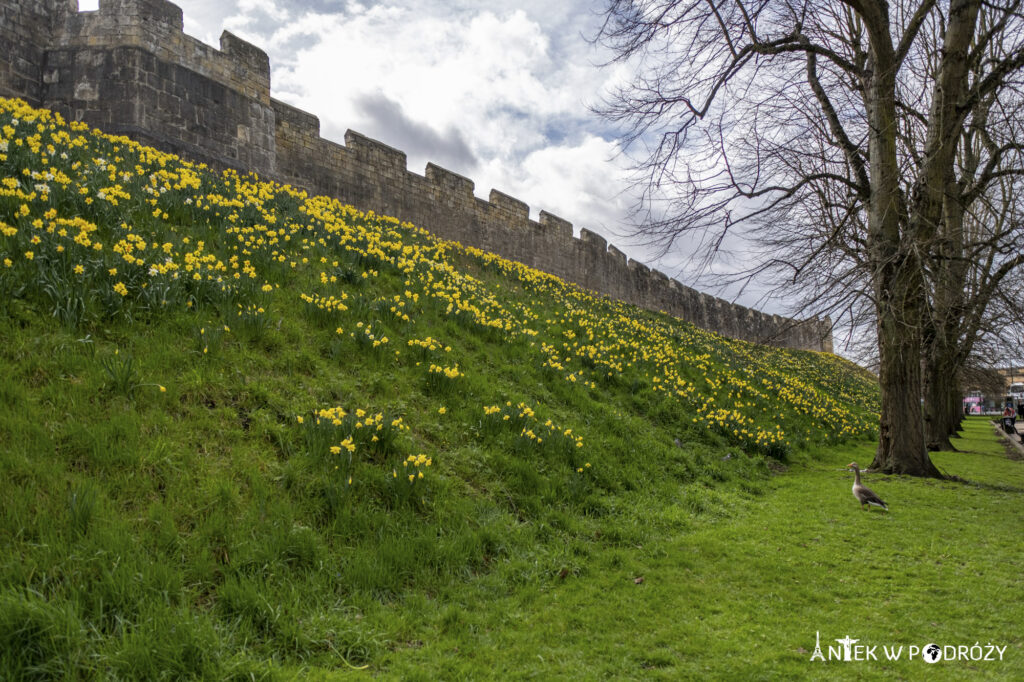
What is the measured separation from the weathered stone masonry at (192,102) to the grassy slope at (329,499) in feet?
9.13

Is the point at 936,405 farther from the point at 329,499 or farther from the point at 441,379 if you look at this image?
the point at 329,499

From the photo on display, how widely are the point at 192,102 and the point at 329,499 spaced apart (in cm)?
972

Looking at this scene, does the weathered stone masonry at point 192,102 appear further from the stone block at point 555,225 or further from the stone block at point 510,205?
the stone block at point 555,225

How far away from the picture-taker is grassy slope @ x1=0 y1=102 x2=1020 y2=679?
283cm

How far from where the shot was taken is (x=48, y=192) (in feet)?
16.6

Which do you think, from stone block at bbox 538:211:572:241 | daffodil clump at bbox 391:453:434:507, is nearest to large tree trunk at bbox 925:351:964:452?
stone block at bbox 538:211:572:241

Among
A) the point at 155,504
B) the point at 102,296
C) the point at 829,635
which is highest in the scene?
the point at 102,296

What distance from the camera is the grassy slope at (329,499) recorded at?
→ 2.83 metres

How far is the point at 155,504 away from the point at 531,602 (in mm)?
2345

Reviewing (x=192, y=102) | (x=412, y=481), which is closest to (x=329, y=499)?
(x=412, y=481)

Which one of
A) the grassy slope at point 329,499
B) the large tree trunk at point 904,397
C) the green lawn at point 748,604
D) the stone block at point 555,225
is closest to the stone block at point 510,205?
the stone block at point 555,225

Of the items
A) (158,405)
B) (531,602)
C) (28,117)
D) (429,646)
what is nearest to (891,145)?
(531,602)

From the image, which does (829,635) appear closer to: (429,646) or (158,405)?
(429,646)

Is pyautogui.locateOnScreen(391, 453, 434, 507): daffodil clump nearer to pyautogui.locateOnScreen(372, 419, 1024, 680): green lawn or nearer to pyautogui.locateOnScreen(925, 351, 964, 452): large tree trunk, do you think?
pyautogui.locateOnScreen(372, 419, 1024, 680): green lawn
